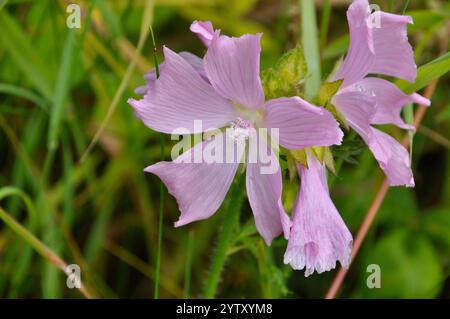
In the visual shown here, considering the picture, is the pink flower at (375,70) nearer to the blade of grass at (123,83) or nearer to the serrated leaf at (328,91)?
the serrated leaf at (328,91)

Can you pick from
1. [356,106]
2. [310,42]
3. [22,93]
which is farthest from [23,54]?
[356,106]

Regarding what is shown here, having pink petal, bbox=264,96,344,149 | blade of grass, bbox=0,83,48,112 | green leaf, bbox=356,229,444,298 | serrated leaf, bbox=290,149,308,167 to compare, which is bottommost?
green leaf, bbox=356,229,444,298

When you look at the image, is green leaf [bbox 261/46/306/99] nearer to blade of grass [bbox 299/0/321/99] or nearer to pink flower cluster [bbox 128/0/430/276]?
pink flower cluster [bbox 128/0/430/276]

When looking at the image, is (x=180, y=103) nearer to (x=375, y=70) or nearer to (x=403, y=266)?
(x=375, y=70)

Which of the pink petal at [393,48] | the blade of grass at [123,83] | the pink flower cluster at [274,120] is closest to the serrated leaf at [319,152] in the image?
the pink flower cluster at [274,120]

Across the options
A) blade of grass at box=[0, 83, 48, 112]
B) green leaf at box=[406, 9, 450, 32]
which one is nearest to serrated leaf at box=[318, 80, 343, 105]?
green leaf at box=[406, 9, 450, 32]
